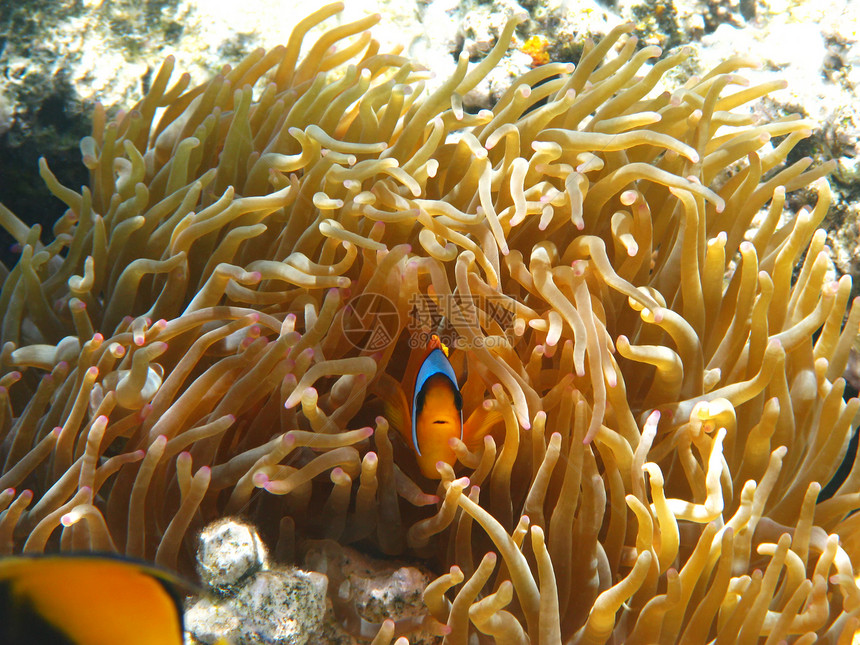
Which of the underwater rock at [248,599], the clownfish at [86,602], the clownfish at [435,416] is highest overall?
the clownfish at [86,602]

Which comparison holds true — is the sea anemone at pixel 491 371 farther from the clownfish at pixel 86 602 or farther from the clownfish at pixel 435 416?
the clownfish at pixel 86 602

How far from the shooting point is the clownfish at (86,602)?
519 mm

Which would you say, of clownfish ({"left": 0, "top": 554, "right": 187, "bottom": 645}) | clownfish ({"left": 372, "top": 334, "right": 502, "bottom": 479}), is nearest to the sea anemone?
clownfish ({"left": 372, "top": 334, "right": 502, "bottom": 479})

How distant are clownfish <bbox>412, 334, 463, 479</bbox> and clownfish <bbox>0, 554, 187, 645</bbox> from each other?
521 mm

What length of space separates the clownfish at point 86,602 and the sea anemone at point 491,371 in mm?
390

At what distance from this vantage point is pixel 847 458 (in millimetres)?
1803

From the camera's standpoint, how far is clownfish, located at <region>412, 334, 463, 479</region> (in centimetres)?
102

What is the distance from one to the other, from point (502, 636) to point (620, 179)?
2.88ft

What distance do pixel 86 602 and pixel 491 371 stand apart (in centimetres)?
72

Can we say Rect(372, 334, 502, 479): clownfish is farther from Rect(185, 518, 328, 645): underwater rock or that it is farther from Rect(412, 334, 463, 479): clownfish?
Rect(185, 518, 328, 645): underwater rock

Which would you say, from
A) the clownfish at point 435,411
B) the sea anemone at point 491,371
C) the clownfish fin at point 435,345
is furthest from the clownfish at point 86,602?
the clownfish fin at point 435,345

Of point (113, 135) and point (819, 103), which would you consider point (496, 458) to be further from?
point (819, 103)

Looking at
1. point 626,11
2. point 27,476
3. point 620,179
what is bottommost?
point 27,476

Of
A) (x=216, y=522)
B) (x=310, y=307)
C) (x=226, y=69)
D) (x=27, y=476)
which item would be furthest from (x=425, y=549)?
(x=226, y=69)
